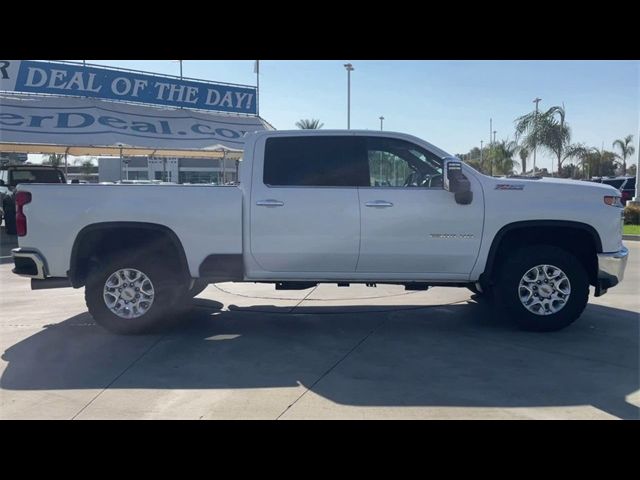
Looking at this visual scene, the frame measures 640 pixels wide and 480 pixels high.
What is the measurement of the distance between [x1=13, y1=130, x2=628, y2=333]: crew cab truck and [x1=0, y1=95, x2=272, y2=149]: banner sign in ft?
46.5

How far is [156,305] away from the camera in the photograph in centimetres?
605

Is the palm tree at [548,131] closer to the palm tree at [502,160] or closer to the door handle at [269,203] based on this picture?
the palm tree at [502,160]

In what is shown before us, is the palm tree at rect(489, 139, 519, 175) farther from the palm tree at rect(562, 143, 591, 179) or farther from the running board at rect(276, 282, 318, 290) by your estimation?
the running board at rect(276, 282, 318, 290)

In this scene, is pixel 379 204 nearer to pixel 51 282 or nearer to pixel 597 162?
pixel 51 282

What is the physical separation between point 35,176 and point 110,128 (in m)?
5.30

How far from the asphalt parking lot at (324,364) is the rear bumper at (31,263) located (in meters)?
0.72

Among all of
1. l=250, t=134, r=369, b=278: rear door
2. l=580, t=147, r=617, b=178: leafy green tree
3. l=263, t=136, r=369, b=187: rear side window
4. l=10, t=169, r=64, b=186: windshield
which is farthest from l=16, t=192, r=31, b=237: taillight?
l=580, t=147, r=617, b=178: leafy green tree

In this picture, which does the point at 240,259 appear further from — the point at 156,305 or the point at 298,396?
the point at 298,396

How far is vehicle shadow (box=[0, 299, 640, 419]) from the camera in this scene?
448 centimetres

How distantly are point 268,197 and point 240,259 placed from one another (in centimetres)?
73

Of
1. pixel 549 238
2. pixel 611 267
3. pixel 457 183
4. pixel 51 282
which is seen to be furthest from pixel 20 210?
pixel 611 267

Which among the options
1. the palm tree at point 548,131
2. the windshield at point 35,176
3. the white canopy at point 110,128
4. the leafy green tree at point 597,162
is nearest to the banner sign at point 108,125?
the white canopy at point 110,128

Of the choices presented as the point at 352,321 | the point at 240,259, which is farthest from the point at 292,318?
the point at 240,259

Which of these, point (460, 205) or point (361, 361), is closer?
point (361, 361)
